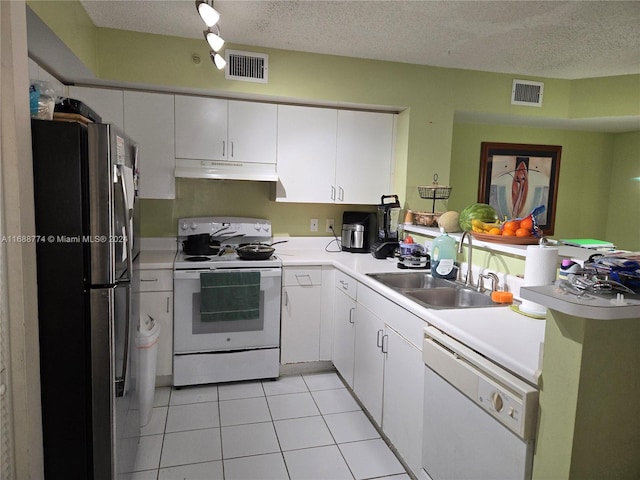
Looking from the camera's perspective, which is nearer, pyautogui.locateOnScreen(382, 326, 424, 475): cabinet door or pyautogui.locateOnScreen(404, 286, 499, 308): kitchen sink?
pyautogui.locateOnScreen(382, 326, 424, 475): cabinet door

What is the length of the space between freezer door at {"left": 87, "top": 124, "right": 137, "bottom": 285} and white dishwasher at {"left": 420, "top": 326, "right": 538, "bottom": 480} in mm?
1303

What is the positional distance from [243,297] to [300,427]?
93 centimetres

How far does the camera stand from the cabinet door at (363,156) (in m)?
3.55

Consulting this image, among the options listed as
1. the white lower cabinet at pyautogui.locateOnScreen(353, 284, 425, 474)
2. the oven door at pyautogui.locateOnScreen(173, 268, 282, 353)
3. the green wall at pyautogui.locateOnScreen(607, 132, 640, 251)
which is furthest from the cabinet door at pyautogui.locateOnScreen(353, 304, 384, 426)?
→ the green wall at pyautogui.locateOnScreen(607, 132, 640, 251)

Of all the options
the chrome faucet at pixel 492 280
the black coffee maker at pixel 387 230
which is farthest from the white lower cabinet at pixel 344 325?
the chrome faucet at pixel 492 280

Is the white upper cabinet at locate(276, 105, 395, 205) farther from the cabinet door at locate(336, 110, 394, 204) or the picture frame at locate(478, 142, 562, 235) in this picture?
the picture frame at locate(478, 142, 562, 235)

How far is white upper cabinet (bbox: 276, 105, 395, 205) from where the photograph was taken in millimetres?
3439

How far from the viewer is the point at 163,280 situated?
297cm

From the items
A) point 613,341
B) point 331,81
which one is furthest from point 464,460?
point 331,81

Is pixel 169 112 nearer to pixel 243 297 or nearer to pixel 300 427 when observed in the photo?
pixel 243 297

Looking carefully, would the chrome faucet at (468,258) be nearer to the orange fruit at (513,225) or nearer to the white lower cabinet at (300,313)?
the orange fruit at (513,225)

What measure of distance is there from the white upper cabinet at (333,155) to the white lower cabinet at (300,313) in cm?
65

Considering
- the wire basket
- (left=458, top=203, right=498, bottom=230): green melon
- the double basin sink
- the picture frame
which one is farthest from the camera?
the picture frame

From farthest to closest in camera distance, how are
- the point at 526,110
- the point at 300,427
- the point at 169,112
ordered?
the point at 526,110
the point at 169,112
the point at 300,427
